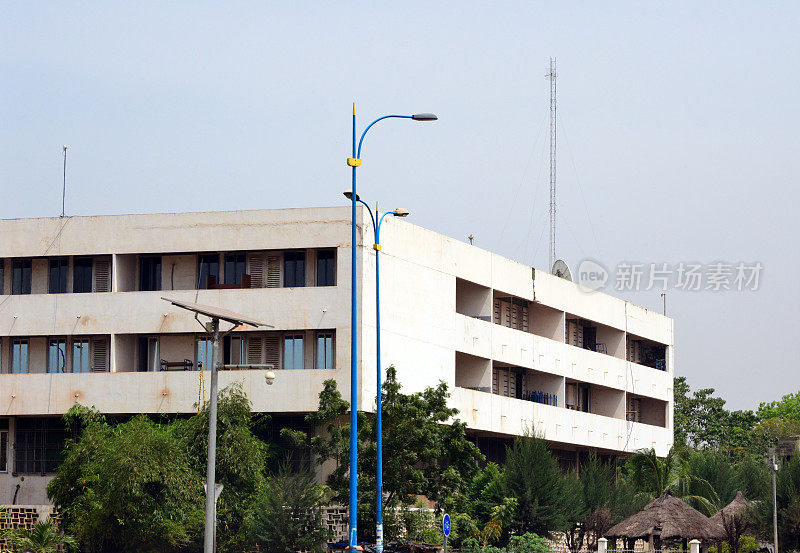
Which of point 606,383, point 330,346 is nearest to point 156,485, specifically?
point 330,346

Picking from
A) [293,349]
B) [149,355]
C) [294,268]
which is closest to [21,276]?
[149,355]

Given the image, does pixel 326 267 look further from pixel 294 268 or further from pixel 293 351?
pixel 293 351

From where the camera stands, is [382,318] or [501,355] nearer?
[382,318]

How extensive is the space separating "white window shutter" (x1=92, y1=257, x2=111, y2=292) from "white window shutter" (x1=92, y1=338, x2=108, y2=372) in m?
2.15

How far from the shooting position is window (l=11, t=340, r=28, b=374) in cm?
5234

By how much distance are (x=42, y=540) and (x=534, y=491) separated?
19552mm

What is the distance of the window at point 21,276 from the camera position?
5303 centimetres

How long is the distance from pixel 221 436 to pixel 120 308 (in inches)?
370

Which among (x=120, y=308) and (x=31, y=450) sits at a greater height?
(x=120, y=308)

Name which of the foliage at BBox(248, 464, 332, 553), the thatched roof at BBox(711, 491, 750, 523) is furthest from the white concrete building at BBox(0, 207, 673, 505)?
the thatched roof at BBox(711, 491, 750, 523)

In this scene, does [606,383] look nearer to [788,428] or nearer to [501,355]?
[501,355]

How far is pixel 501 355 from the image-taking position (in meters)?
58.3

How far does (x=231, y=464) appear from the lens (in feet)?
142

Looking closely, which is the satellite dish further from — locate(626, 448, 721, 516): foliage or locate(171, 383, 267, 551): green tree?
locate(171, 383, 267, 551): green tree
